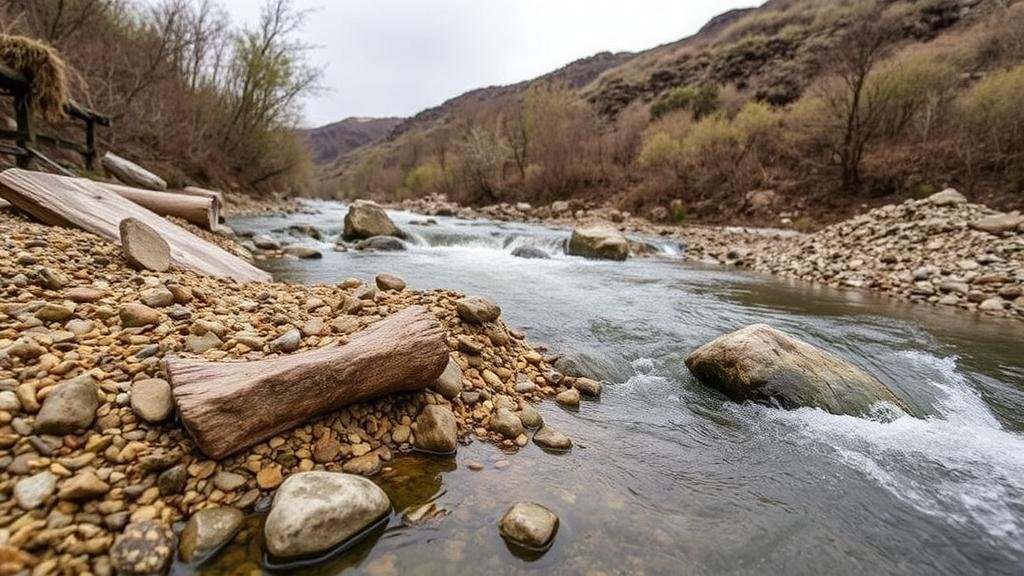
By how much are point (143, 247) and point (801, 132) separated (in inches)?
849

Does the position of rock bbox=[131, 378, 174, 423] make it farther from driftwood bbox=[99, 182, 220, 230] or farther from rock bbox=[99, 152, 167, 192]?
rock bbox=[99, 152, 167, 192]

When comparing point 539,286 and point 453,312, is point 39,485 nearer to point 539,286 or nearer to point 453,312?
point 453,312

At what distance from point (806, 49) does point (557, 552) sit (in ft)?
138

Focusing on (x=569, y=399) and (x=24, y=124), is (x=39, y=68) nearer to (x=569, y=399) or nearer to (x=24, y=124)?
(x=24, y=124)

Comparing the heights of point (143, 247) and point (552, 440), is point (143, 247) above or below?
above

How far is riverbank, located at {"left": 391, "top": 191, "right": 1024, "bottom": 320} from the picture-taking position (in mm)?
7254

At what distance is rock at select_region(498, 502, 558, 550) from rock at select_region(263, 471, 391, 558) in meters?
0.54

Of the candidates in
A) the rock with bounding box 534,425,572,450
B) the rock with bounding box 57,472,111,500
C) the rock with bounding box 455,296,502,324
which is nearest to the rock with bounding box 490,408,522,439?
the rock with bounding box 534,425,572,450

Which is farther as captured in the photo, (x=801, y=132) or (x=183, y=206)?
(x=801, y=132)

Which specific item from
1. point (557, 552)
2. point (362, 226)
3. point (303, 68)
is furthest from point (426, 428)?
point (303, 68)

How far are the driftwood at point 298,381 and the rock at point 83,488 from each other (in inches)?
12.4

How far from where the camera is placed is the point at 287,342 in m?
2.68

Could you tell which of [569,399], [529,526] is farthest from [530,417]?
[529,526]

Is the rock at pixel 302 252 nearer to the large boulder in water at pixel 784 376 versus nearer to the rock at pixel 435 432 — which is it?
the rock at pixel 435 432
